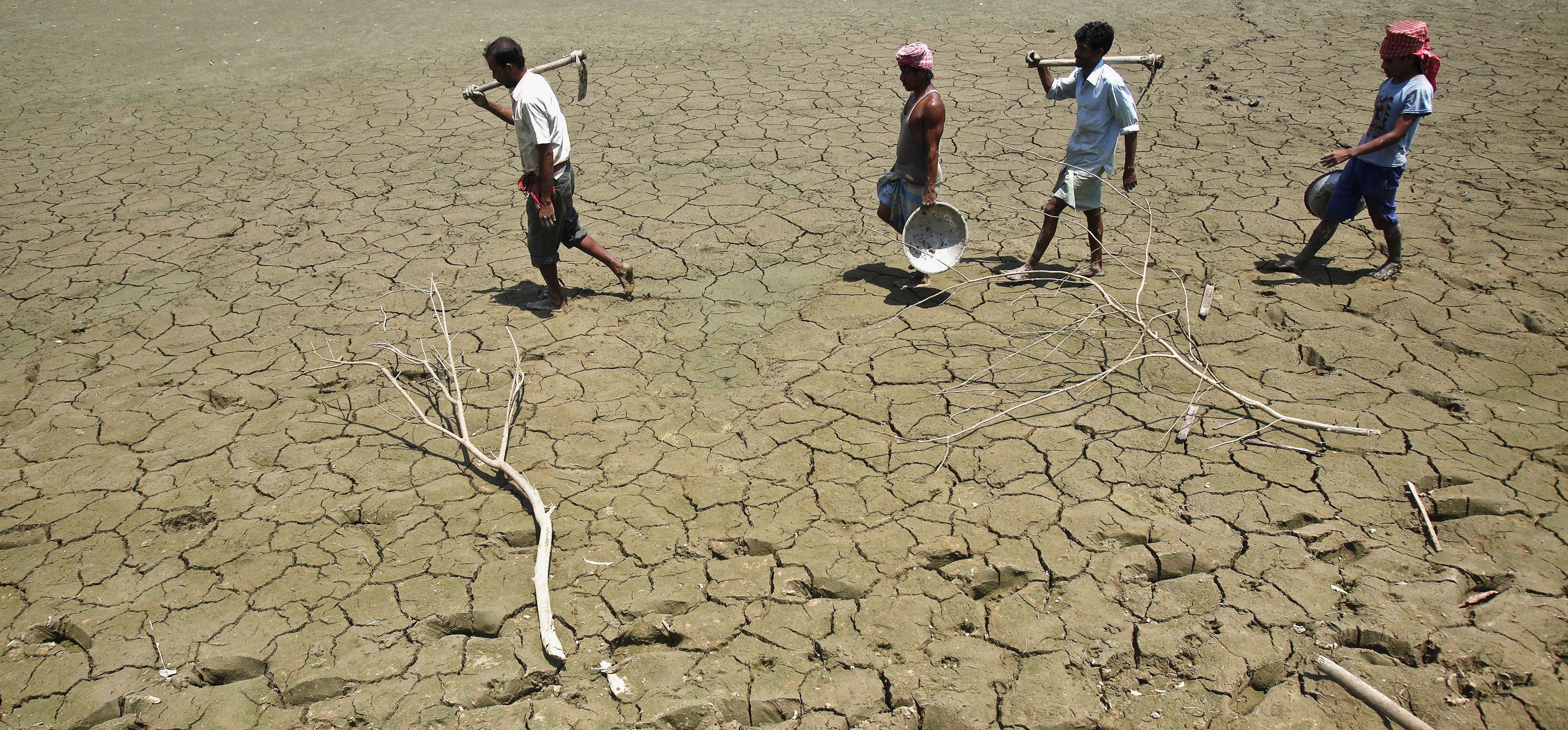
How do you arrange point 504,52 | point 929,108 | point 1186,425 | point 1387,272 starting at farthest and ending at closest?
1. point 1387,272
2. point 929,108
3. point 504,52
4. point 1186,425

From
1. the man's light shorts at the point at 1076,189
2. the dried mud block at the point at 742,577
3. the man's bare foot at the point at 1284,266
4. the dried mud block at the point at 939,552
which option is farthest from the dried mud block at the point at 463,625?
the man's bare foot at the point at 1284,266

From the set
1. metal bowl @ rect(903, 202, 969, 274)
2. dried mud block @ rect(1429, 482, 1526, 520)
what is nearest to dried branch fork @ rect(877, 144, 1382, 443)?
metal bowl @ rect(903, 202, 969, 274)

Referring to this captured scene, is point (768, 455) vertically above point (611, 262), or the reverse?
point (611, 262)

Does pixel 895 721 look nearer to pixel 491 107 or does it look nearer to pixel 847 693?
pixel 847 693

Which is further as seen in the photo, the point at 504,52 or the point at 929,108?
the point at 929,108

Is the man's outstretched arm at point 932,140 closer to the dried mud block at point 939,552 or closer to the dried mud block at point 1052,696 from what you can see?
the dried mud block at point 939,552

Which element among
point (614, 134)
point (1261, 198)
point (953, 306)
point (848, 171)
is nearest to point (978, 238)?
point (953, 306)

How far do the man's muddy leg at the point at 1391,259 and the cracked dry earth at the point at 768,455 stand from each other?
4.8 inches

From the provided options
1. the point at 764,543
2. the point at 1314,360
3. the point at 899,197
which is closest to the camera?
the point at 764,543

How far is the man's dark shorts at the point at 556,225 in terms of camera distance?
4.71m

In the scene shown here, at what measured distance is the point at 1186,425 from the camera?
3.77m

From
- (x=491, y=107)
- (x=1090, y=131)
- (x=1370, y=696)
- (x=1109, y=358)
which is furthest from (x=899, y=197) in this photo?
(x=1370, y=696)

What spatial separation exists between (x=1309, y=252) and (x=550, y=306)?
13.9ft

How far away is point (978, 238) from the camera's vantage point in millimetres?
5688
